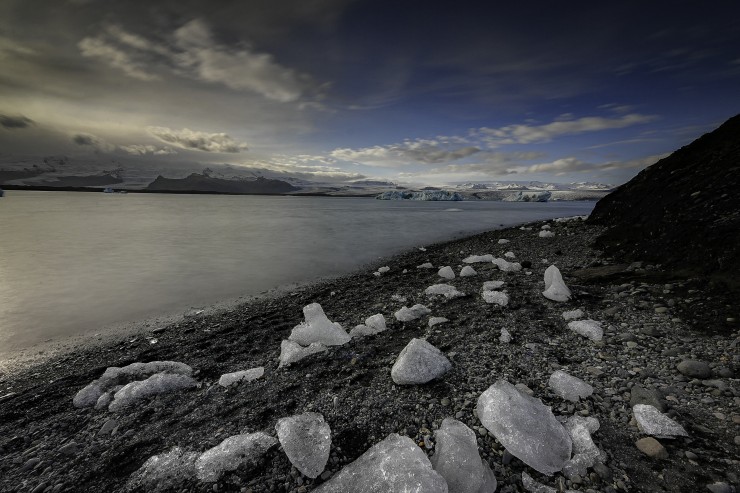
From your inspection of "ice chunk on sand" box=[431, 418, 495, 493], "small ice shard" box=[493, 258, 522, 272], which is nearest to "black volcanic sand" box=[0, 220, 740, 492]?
"ice chunk on sand" box=[431, 418, 495, 493]

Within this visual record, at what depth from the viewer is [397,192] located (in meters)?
104

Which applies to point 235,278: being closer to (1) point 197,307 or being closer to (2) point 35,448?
(1) point 197,307

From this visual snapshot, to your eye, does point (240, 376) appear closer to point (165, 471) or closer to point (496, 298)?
point (165, 471)

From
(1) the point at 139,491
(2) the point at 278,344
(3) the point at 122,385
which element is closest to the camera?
(1) the point at 139,491

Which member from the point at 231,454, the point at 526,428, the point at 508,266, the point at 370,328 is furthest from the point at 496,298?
the point at 231,454

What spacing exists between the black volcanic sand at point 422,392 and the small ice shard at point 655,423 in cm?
5

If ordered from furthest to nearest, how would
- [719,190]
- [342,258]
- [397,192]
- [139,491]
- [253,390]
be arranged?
[397,192], [342,258], [719,190], [253,390], [139,491]

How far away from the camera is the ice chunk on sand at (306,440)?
81.6 inches

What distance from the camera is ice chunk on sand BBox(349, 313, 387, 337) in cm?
406

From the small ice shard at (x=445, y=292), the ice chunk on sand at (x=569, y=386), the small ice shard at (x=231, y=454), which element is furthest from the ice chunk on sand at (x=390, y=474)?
the small ice shard at (x=445, y=292)

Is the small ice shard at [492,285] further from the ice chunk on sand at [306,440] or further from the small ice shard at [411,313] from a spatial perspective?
the ice chunk on sand at [306,440]

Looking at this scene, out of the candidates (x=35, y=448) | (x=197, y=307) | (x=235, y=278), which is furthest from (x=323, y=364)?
(x=235, y=278)

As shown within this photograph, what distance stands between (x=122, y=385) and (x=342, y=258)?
8655 millimetres

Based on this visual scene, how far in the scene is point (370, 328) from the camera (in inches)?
164
